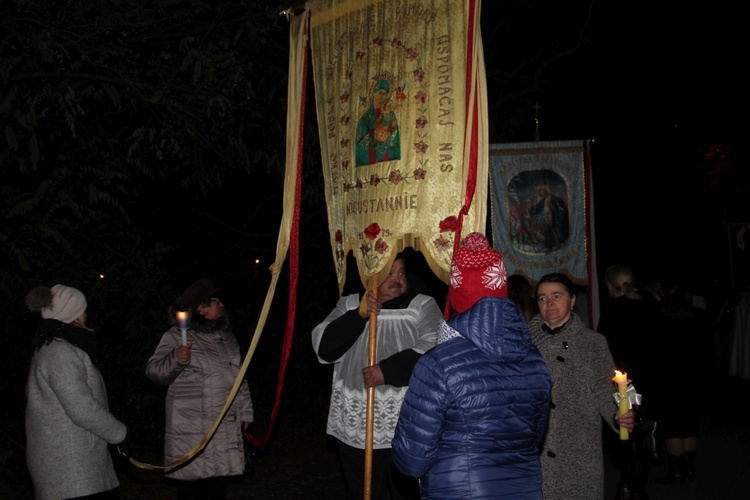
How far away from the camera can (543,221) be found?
8.56 m

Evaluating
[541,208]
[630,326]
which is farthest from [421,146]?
[541,208]

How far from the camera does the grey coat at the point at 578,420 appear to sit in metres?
4.14

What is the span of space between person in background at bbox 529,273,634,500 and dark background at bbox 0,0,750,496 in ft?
13.4

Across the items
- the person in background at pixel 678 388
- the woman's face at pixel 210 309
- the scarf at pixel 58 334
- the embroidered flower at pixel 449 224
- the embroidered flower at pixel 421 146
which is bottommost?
the person in background at pixel 678 388

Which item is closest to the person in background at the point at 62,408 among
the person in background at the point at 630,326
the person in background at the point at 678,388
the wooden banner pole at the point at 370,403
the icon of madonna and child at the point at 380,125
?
the wooden banner pole at the point at 370,403

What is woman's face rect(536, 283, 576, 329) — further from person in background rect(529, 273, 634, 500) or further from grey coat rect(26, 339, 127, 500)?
grey coat rect(26, 339, 127, 500)

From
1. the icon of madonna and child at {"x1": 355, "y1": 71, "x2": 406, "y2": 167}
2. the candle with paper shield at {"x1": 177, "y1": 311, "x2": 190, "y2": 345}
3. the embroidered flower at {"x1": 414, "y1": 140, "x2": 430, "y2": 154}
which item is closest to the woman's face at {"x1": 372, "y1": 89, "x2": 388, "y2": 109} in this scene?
the icon of madonna and child at {"x1": 355, "y1": 71, "x2": 406, "y2": 167}

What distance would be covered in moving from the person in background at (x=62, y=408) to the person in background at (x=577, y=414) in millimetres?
2621

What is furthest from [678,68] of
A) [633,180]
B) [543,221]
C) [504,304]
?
[633,180]

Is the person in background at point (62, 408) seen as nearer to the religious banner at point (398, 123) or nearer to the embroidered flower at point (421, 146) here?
the religious banner at point (398, 123)

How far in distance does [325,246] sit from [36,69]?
→ 7.15m

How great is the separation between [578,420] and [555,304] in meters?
0.67

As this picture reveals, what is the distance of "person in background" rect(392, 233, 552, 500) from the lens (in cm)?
290

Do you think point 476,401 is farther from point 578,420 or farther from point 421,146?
point 421,146
